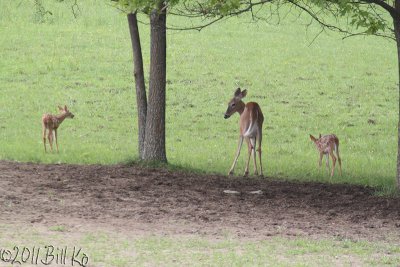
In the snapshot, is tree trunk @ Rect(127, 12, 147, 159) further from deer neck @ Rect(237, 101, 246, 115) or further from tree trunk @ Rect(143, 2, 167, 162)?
deer neck @ Rect(237, 101, 246, 115)

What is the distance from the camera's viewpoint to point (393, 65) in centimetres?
3206

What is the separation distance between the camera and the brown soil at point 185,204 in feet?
36.9

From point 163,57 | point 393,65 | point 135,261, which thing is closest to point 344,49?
point 393,65

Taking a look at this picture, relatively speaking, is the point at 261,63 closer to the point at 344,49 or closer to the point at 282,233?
the point at 344,49

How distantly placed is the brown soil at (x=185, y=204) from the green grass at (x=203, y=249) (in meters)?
0.54

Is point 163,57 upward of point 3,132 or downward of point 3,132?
upward

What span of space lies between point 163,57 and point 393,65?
58.7 ft

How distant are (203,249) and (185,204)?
314 centimetres

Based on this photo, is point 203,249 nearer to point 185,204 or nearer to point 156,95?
point 185,204

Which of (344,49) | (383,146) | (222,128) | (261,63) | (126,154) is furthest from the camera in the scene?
(344,49)

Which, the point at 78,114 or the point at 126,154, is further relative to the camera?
the point at 78,114

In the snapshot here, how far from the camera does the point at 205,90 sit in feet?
88.4

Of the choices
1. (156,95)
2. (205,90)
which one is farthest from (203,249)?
(205,90)

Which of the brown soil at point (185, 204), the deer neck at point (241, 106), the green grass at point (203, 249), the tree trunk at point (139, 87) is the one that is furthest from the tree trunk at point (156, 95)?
the green grass at point (203, 249)
